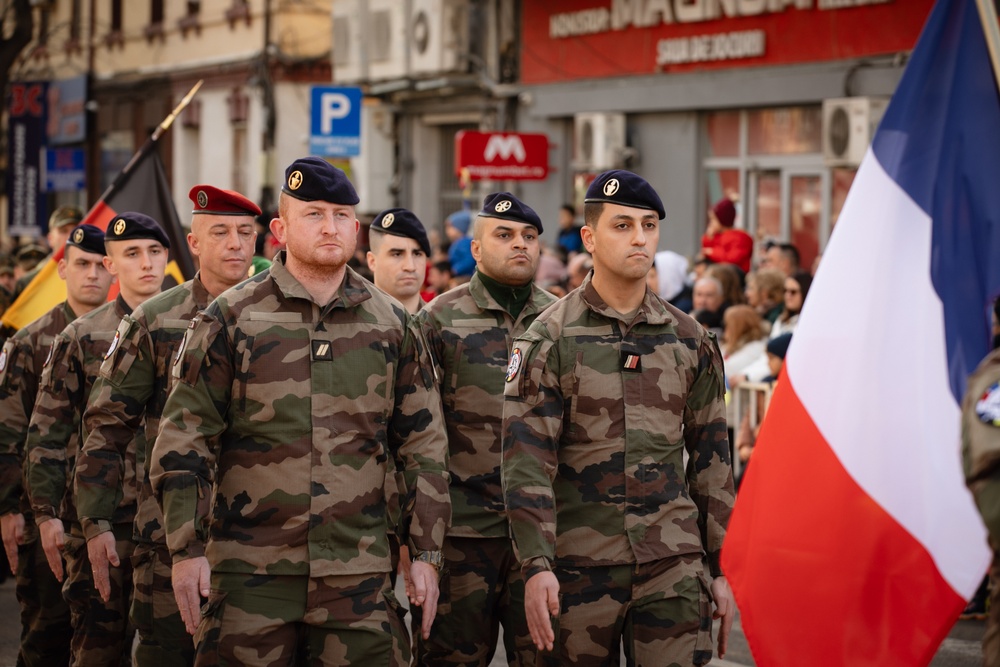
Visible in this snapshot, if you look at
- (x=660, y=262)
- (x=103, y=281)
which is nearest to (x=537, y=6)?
(x=660, y=262)

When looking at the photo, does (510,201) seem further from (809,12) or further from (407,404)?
(809,12)

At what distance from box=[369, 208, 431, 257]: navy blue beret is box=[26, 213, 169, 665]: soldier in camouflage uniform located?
1.40 m

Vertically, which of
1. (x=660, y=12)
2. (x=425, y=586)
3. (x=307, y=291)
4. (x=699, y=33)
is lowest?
(x=425, y=586)

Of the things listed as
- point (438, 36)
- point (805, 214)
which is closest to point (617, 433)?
point (805, 214)

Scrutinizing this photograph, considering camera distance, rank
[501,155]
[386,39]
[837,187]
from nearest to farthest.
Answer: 1. [837,187]
2. [501,155]
3. [386,39]

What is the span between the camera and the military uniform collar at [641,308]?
6074mm

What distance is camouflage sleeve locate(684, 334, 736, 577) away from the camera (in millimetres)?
6103

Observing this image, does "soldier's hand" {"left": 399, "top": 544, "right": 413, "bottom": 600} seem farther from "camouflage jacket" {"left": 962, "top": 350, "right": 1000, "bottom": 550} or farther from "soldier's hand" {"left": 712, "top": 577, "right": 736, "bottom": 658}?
"camouflage jacket" {"left": 962, "top": 350, "right": 1000, "bottom": 550}

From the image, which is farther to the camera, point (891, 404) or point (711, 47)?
point (711, 47)

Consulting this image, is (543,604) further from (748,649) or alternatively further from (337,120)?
(337,120)

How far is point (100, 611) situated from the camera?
729 cm

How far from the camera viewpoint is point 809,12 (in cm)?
1909

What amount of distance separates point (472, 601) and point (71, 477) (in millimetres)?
2132

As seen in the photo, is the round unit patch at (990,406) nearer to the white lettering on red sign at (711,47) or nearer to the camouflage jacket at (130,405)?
the camouflage jacket at (130,405)
